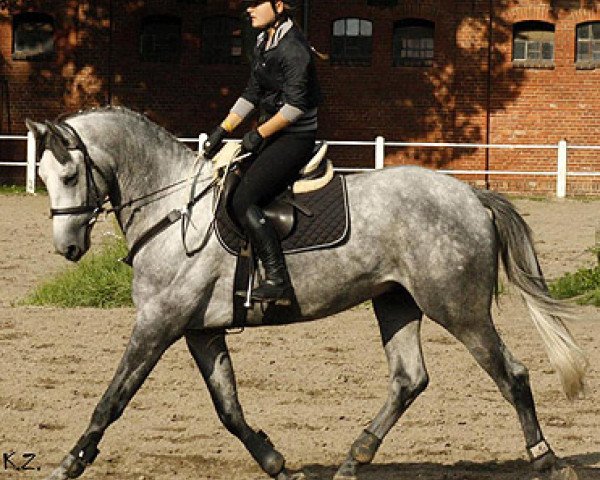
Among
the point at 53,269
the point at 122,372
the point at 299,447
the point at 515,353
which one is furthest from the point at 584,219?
the point at 122,372

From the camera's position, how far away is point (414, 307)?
30.3 ft

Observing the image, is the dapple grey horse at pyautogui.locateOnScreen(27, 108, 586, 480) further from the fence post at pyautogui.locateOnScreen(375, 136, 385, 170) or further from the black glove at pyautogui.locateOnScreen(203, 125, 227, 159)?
the fence post at pyautogui.locateOnScreen(375, 136, 385, 170)

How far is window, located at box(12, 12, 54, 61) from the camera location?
3412 centimetres

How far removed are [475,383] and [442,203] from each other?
3.34m

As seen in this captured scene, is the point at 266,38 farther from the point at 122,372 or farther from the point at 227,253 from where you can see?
the point at 122,372

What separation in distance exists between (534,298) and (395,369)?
0.90 m

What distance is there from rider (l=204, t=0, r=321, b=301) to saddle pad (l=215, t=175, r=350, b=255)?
90mm

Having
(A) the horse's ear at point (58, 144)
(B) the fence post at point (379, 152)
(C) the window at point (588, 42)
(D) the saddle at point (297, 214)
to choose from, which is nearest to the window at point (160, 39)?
(B) the fence post at point (379, 152)

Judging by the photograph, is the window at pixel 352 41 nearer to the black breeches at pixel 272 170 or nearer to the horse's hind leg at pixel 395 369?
the horse's hind leg at pixel 395 369

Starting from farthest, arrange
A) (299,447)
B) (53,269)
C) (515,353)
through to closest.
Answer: (53,269), (515,353), (299,447)

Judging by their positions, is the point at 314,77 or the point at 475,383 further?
the point at 475,383

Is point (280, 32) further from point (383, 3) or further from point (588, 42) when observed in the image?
point (588, 42)

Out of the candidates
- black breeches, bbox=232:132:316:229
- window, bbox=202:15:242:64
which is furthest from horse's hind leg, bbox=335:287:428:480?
window, bbox=202:15:242:64

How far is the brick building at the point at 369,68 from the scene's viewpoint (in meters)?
33.2
